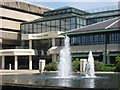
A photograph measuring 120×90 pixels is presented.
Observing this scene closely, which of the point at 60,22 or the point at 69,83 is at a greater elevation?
the point at 60,22

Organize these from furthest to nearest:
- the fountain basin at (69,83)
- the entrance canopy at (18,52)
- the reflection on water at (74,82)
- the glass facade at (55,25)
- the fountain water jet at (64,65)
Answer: the entrance canopy at (18,52), the glass facade at (55,25), the fountain water jet at (64,65), the reflection on water at (74,82), the fountain basin at (69,83)

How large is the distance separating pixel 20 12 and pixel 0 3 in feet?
22.7

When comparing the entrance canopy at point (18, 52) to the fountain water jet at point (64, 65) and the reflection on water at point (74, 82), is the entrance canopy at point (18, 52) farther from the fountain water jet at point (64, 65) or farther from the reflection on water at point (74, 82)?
the reflection on water at point (74, 82)

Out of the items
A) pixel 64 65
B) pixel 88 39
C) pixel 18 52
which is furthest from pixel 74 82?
pixel 18 52

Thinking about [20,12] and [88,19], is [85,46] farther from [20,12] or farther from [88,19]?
[20,12]

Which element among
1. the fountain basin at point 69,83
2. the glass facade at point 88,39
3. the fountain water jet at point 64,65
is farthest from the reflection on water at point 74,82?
the glass facade at point 88,39

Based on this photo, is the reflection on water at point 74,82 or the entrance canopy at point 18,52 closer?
the reflection on water at point 74,82

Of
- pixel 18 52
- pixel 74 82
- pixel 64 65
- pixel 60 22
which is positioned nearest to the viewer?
pixel 74 82

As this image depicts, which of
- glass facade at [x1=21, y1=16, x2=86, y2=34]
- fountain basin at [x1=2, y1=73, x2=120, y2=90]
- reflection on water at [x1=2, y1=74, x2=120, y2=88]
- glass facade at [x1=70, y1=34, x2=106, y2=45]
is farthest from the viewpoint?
glass facade at [x1=21, y1=16, x2=86, y2=34]

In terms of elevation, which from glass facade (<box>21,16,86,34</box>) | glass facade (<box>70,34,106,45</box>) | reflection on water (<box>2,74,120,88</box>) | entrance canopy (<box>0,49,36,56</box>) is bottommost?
reflection on water (<box>2,74,120,88</box>)

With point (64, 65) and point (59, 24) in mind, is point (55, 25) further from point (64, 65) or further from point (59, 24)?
point (64, 65)

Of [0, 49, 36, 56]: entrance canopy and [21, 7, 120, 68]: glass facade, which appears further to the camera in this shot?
[0, 49, 36, 56]: entrance canopy

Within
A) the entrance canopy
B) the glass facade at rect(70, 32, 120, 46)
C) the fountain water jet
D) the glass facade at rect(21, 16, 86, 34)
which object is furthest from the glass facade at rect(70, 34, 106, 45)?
the fountain water jet

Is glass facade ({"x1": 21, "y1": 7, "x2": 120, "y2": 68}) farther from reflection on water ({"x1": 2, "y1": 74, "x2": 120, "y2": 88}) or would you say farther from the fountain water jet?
reflection on water ({"x1": 2, "y1": 74, "x2": 120, "y2": 88})
